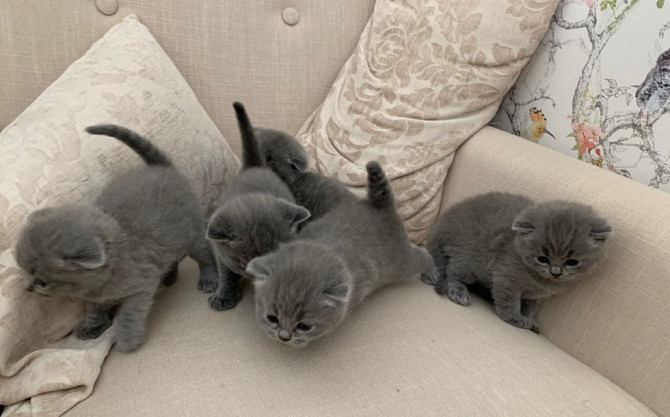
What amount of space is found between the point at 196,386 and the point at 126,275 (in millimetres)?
305

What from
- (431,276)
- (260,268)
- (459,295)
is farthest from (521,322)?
(260,268)

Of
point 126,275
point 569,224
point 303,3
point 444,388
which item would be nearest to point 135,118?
point 126,275

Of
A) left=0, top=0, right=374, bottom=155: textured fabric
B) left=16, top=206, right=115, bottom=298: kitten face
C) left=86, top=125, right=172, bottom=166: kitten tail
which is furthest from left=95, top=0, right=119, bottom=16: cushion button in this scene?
left=16, top=206, right=115, bottom=298: kitten face

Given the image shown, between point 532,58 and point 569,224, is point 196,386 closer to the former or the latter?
point 569,224

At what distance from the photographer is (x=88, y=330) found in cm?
111

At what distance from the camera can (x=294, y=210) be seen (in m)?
1.15

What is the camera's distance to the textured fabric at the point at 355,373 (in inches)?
37.2

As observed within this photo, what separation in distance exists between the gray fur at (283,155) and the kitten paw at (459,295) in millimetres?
554

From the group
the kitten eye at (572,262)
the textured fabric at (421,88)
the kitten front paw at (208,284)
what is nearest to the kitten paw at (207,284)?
the kitten front paw at (208,284)

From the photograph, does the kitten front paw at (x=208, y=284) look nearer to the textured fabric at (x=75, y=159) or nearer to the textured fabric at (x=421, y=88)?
the textured fabric at (x=75, y=159)

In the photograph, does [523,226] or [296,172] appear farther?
[296,172]

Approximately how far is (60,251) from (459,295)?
0.98 m

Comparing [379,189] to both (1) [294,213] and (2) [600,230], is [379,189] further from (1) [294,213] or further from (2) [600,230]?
(2) [600,230]

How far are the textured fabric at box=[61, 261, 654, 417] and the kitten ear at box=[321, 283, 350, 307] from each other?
0.54 ft
